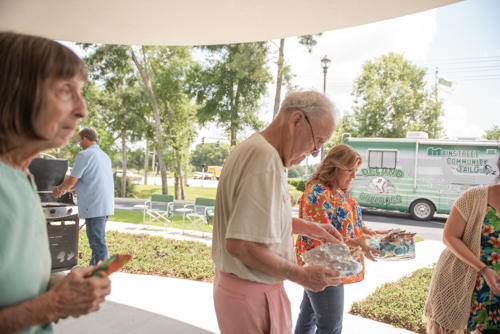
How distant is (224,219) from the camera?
1437 mm

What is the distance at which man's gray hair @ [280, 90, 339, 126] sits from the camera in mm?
1458

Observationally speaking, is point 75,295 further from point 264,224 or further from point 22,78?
point 264,224

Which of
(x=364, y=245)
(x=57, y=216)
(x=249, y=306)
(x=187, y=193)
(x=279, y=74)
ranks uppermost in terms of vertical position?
(x=279, y=74)

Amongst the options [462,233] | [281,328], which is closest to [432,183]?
[462,233]

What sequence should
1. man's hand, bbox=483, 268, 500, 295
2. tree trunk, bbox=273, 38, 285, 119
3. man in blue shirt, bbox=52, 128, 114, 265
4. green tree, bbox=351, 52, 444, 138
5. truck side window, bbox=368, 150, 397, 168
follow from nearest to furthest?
man's hand, bbox=483, 268, 500, 295 → man in blue shirt, bbox=52, 128, 114, 265 → truck side window, bbox=368, 150, 397, 168 → tree trunk, bbox=273, 38, 285, 119 → green tree, bbox=351, 52, 444, 138

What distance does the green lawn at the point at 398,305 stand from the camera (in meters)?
3.49

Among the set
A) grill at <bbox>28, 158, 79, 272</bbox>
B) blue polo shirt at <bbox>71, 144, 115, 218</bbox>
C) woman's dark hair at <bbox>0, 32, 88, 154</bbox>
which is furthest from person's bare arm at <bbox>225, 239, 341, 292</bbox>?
grill at <bbox>28, 158, 79, 272</bbox>

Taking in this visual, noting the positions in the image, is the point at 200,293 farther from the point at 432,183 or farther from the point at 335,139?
the point at 335,139

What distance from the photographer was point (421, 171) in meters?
12.0

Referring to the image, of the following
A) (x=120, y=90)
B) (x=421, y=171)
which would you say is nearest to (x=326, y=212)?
(x=421, y=171)

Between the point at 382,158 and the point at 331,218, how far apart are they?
1128cm

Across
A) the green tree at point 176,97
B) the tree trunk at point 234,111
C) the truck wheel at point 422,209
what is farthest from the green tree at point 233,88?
the truck wheel at point 422,209

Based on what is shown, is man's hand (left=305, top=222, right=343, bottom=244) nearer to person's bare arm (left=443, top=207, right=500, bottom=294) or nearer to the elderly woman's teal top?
person's bare arm (left=443, top=207, right=500, bottom=294)

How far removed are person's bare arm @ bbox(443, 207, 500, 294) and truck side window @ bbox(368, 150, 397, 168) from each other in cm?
1094
